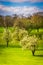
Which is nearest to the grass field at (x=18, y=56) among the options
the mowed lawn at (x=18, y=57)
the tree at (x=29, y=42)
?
the mowed lawn at (x=18, y=57)

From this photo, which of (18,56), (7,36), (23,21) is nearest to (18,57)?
(18,56)

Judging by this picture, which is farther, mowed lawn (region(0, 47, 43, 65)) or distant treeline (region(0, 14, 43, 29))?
distant treeline (region(0, 14, 43, 29))

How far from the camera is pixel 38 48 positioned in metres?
4.03

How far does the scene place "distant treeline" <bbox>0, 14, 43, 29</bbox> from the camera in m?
4.12

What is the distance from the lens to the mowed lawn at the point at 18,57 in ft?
12.9

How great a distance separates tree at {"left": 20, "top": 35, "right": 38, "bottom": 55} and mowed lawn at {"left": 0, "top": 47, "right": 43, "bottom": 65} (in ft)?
0.34

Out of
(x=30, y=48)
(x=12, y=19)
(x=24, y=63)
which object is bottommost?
(x=24, y=63)

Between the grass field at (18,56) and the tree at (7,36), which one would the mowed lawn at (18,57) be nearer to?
the grass field at (18,56)

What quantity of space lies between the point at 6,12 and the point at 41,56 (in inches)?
50.9

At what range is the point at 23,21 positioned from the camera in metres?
4.15

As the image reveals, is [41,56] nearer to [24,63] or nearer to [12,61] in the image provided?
[24,63]

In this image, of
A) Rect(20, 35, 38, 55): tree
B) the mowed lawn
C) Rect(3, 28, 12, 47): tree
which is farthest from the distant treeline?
the mowed lawn

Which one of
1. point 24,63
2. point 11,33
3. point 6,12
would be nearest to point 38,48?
point 24,63

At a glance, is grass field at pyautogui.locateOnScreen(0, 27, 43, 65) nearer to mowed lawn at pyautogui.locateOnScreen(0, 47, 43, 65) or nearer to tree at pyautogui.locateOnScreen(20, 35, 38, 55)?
mowed lawn at pyautogui.locateOnScreen(0, 47, 43, 65)
